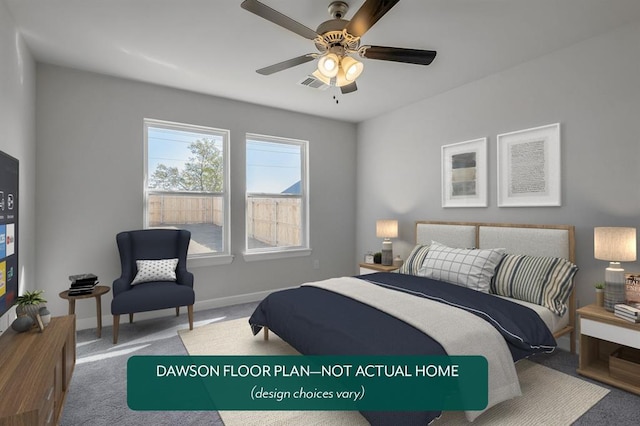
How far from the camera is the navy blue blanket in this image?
1.79 metres

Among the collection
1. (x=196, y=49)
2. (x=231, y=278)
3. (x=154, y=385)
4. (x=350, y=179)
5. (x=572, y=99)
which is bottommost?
(x=154, y=385)

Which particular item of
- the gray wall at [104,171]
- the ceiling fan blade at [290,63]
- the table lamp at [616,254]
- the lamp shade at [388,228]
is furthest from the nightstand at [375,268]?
the ceiling fan blade at [290,63]

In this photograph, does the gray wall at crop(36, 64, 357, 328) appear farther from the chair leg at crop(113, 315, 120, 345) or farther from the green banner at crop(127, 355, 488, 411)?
the green banner at crop(127, 355, 488, 411)

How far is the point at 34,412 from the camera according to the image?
1.24 metres

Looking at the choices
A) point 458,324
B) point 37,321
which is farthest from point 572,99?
point 37,321

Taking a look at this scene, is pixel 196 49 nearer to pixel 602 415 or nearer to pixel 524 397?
pixel 524 397

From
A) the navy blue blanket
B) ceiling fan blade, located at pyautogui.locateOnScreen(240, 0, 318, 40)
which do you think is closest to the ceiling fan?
→ ceiling fan blade, located at pyautogui.locateOnScreen(240, 0, 318, 40)

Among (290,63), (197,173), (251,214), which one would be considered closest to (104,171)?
(197,173)

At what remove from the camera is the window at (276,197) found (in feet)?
15.0

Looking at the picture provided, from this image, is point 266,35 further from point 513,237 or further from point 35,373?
point 513,237

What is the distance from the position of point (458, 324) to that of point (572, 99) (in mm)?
2445

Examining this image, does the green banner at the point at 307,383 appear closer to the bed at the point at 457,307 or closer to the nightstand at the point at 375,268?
the bed at the point at 457,307

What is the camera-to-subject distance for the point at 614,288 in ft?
7.89

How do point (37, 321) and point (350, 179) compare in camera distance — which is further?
point (350, 179)
